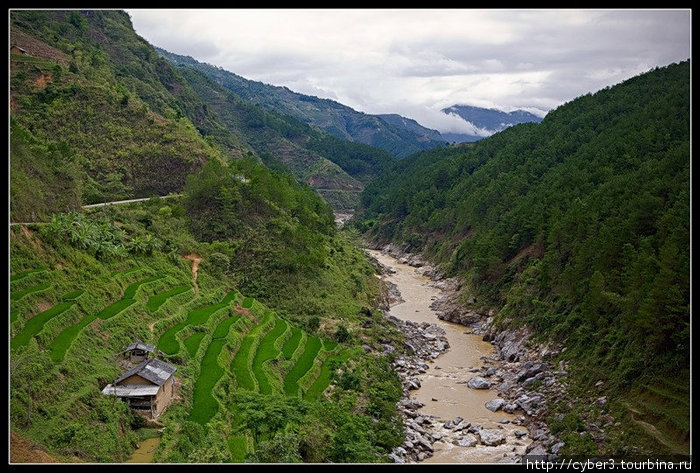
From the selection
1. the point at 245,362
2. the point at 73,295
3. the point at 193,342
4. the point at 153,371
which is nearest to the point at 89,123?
the point at 73,295

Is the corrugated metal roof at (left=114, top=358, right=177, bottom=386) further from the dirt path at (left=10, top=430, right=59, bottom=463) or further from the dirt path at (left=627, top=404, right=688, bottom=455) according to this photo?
the dirt path at (left=627, top=404, right=688, bottom=455)

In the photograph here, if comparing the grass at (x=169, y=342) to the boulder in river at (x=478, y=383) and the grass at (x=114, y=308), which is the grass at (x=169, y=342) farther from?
the boulder in river at (x=478, y=383)

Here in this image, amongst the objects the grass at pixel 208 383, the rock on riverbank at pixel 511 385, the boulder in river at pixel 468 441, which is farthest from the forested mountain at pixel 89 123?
the boulder in river at pixel 468 441

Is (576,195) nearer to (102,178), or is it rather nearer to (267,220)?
(267,220)

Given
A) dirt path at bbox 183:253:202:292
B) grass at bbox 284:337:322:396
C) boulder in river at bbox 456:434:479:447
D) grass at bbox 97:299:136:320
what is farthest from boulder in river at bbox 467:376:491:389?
grass at bbox 97:299:136:320

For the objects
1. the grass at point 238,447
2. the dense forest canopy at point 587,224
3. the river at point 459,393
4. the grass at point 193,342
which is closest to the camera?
the grass at point 238,447

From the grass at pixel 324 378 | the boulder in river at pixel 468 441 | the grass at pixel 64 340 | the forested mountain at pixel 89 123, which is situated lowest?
the boulder in river at pixel 468 441

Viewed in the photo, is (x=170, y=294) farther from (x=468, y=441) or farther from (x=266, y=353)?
(x=468, y=441)
